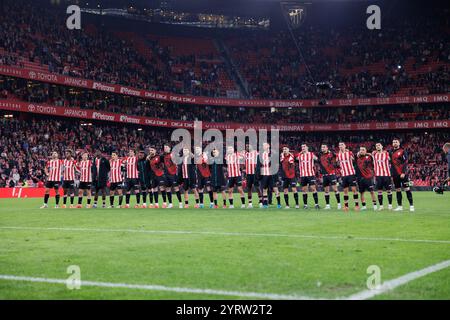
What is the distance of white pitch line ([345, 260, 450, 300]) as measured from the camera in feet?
17.6

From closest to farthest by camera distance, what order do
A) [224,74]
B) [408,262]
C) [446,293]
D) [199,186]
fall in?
[446,293]
[408,262]
[199,186]
[224,74]

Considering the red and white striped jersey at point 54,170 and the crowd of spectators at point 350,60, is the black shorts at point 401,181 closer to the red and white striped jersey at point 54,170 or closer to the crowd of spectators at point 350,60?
the red and white striped jersey at point 54,170

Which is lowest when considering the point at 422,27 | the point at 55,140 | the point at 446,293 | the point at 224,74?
the point at 446,293

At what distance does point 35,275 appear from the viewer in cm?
664

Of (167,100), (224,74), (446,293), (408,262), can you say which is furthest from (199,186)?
(224,74)

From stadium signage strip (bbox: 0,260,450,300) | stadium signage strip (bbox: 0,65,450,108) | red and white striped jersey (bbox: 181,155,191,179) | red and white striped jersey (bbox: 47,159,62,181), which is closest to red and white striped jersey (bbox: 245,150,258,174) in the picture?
red and white striped jersey (bbox: 181,155,191,179)

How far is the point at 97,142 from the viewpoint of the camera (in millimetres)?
47531

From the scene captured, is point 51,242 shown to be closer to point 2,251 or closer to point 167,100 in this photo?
point 2,251

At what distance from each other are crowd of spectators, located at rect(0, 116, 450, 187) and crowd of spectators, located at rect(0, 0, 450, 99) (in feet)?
16.6

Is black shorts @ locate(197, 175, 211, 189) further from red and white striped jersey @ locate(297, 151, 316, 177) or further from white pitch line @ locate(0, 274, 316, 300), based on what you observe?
white pitch line @ locate(0, 274, 316, 300)

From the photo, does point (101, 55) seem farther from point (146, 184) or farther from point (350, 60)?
point (146, 184)

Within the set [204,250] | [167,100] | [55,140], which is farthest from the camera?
[167,100]

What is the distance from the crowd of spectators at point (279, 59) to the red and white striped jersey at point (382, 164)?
36.0 metres
